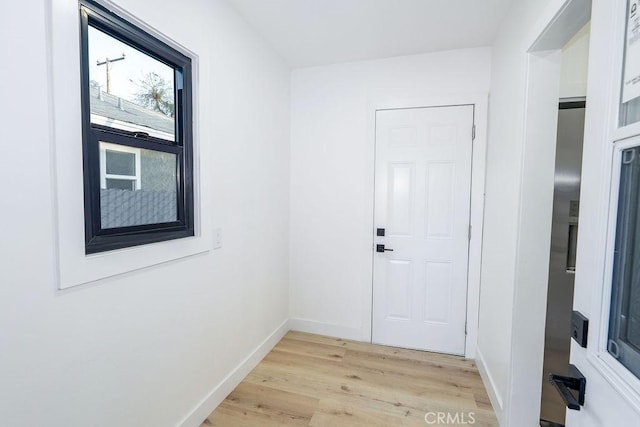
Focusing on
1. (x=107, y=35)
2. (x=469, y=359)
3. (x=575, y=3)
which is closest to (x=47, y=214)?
(x=107, y=35)

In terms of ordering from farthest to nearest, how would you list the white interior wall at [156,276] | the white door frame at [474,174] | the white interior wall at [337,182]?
1. the white interior wall at [337,182]
2. the white door frame at [474,174]
3. the white interior wall at [156,276]

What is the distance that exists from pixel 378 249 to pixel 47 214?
2.34 meters

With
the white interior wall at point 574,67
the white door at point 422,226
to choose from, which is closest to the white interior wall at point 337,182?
the white door at point 422,226

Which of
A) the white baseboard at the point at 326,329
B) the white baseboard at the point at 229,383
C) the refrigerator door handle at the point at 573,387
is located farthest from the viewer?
the white baseboard at the point at 326,329

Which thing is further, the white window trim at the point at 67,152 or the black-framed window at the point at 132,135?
the black-framed window at the point at 132,135

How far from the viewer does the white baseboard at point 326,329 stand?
2873 mm

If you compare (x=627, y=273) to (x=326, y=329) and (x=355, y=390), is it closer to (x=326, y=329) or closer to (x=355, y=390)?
(x=355, y=390)

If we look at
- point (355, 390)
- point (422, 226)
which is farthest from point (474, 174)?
point (355, 390)

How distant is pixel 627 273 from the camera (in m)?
0.66

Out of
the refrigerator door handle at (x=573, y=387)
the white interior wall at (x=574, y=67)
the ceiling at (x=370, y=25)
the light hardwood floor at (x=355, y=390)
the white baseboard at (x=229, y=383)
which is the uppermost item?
the ceiling at (x=370, y=25)

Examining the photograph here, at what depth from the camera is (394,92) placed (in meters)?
2.67

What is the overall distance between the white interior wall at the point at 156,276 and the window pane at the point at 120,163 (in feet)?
0.89

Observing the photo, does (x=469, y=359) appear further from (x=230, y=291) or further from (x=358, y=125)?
(x=358, y=125)

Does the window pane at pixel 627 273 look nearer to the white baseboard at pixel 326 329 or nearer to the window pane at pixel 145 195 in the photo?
the window pane at pixel 145 195
